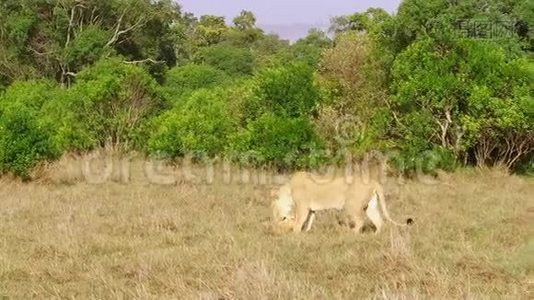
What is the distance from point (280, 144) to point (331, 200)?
8.05 meters

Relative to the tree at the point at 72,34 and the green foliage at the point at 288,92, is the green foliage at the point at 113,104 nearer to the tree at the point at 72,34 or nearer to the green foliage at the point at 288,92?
the green foliage at the point at 288,92

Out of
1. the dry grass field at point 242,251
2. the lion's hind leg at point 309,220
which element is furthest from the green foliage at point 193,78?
the lion's hind leg at point 309,220

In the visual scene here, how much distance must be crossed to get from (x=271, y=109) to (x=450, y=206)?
7789mm

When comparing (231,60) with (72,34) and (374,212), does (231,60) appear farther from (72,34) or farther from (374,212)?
(374,212)

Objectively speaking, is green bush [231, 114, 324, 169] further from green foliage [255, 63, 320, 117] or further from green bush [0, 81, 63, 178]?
green bush [0, 81, 63, 178]

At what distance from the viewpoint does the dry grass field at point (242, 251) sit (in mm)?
6148

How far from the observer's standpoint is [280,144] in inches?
715

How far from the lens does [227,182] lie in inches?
649

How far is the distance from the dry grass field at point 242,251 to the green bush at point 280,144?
4.61 metres

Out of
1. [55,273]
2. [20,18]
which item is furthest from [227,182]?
[20,18]

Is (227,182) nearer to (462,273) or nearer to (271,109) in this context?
(271,109)

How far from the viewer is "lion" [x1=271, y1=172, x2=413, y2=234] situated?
395 inches

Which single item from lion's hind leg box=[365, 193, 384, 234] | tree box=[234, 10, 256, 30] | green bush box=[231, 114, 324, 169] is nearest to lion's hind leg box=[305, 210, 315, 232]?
lion's hind leg box=[365, 193, 384, 234]

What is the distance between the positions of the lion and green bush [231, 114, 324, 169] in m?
7.76
